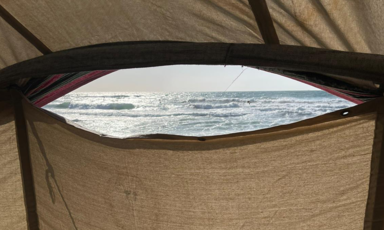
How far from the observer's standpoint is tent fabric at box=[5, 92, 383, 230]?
112cm

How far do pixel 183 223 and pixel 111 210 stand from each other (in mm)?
313

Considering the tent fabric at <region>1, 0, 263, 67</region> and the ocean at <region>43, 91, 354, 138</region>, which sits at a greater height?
the ocean at <region>43, 91, 354, 138</region>

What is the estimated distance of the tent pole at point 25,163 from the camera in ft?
5.10

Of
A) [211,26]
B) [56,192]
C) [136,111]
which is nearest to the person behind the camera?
[211,26]

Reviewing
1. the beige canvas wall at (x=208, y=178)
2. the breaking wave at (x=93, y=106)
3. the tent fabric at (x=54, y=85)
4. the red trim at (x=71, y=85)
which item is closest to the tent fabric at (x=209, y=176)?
the beige canvas wall at (x=208, y=178)

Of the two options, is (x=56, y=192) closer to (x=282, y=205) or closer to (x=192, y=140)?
(x=192, y=140)

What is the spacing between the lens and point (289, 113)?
1678 cm

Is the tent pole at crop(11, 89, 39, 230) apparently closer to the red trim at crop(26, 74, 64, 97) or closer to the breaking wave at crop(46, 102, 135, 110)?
the red trim at crop(26, 74, 64, 97)

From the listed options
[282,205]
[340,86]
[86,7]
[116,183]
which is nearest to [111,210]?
[116,183]

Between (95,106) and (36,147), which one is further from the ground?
(95,106)

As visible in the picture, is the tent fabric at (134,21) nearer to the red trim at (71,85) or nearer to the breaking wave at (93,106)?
the red trim at (71,85)

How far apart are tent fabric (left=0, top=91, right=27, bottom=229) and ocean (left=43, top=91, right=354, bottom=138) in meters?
10.7

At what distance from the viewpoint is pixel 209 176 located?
1.28 m

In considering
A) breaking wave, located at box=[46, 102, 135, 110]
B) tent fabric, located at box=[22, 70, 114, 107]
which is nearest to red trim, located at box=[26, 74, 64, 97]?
tent fabric, located at box=[22, 70, 114, 107]
